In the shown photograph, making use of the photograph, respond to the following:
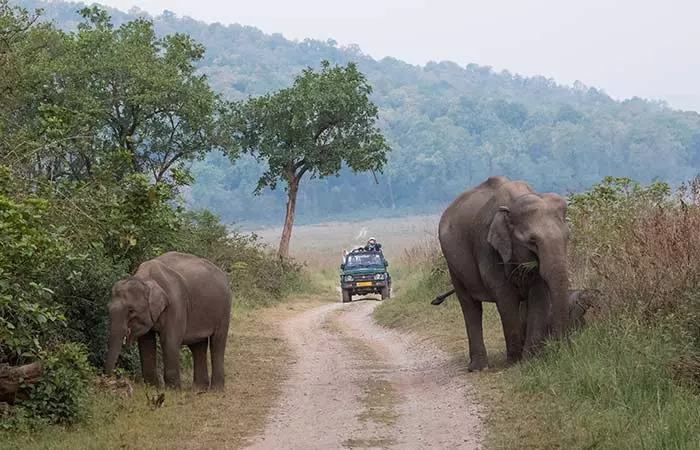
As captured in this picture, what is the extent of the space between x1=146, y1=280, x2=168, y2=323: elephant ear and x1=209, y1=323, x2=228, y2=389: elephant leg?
1.54m

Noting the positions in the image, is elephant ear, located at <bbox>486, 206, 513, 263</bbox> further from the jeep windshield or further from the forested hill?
the forested hill

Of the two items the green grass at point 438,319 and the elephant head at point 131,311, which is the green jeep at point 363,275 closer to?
the green grass at point 438,319

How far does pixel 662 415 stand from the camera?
30.3ft

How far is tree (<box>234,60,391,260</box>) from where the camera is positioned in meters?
44.3

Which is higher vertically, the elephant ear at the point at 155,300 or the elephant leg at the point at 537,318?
the elephant ear at the point at 155,300

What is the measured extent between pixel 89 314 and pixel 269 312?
56.6 feet

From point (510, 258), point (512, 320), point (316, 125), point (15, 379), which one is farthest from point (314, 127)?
point (15, 379)

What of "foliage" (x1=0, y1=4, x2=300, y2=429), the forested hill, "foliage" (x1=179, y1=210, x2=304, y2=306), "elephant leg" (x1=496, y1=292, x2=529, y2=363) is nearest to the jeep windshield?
"foliage" (x1=179, y1=210, x2=304, y2=306)

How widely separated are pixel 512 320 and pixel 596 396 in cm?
326

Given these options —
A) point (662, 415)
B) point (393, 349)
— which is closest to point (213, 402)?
point (662, 415)

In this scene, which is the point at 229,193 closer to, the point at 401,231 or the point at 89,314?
the point at 401,231

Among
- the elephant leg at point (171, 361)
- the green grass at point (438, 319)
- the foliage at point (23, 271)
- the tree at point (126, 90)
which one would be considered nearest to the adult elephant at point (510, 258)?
the green grass at point (438, 319)

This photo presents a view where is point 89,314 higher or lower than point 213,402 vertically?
higher

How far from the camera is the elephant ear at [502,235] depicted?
44.9ft
